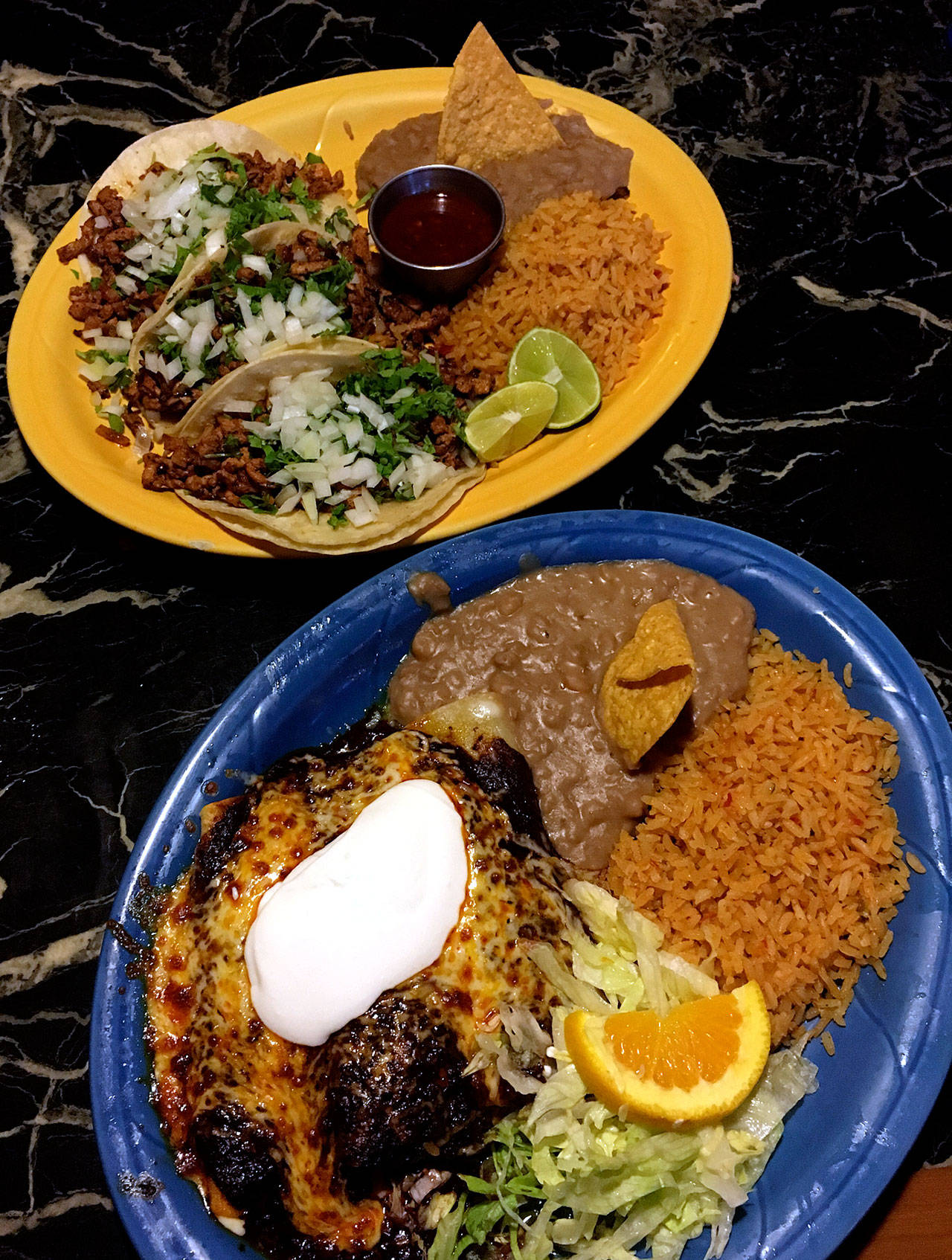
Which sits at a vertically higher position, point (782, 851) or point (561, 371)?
point (561, 371)

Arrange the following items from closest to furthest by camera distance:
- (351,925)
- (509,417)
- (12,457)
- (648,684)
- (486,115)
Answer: (351,925) < (648,684) < (509,417) < (486,115) < (12,457)

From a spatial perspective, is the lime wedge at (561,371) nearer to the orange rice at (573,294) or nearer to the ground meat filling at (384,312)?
the orange rice at (573,294)

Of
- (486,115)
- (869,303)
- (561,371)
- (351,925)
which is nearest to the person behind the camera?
(351,925)

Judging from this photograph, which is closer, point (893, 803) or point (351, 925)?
point (351, 925)

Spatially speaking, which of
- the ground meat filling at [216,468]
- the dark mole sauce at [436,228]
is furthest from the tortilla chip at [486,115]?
the ground meat filling at [216,468]

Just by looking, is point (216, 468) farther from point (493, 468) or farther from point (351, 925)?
point (351, 925)

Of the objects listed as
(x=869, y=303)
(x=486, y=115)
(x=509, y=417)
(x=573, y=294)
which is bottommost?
(x=509, y=417)

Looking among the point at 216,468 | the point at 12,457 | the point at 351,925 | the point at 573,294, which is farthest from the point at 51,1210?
the point at 573,294
